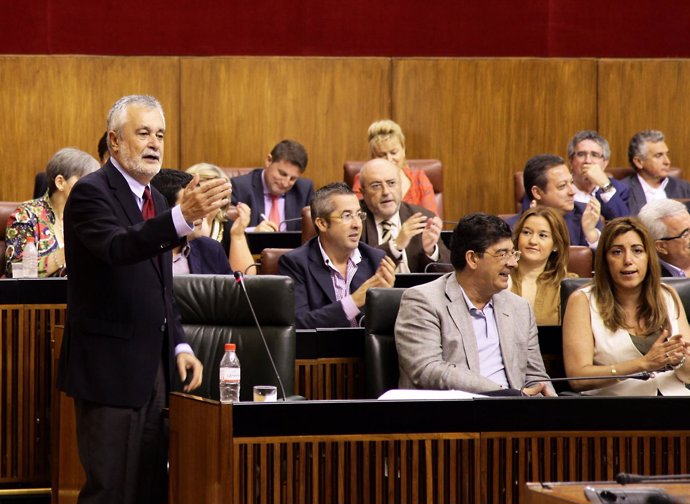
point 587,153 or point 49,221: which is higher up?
point 587,153

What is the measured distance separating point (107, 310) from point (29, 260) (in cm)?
191

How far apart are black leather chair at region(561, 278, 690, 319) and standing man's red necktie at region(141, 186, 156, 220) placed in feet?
4.95

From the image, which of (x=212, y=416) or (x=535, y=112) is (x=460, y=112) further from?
(x=212, y=416)

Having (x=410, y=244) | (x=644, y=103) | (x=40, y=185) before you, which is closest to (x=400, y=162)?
(x=410, y=244)

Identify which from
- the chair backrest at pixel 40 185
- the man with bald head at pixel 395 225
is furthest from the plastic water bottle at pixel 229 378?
the chair backrest at pixel 40 185

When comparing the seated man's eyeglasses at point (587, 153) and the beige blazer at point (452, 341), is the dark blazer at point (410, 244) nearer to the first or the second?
the beige blazer at point (452, 341)

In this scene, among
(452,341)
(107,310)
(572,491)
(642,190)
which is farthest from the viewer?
(642,190)

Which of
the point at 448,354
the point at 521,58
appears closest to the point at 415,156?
the point at 521,58

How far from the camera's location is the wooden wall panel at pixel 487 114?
8195mm

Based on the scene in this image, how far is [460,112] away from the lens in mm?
8242

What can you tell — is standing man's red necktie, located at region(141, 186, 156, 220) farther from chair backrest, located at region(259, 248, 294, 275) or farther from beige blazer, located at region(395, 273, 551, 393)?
chair backrest, located at region(259, 248, 294, 275)

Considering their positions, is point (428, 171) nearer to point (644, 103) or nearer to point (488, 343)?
point (644, 103)

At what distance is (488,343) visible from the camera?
12.8ft

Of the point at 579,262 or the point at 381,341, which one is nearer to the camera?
the point at 381,341
